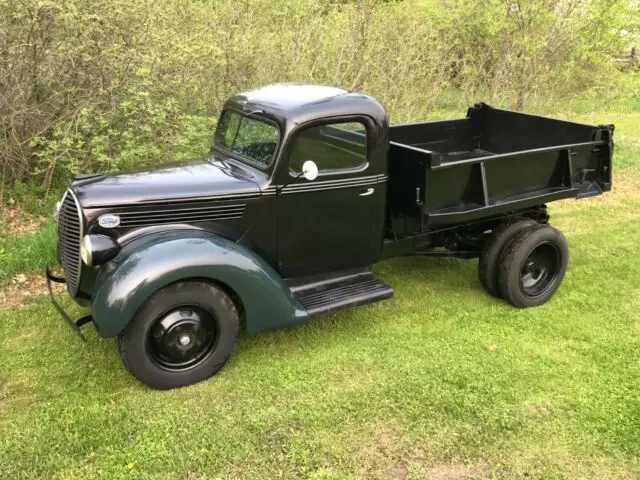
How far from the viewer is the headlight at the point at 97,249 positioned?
332 centimetres

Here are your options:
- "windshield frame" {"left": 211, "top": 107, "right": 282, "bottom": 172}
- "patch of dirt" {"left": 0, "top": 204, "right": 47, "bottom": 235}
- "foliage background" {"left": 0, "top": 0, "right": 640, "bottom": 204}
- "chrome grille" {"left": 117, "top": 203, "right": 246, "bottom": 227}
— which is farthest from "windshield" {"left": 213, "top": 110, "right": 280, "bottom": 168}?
"patch of dirt" {"left": 0, "top": 204, "right": 47, "bottom": 235}

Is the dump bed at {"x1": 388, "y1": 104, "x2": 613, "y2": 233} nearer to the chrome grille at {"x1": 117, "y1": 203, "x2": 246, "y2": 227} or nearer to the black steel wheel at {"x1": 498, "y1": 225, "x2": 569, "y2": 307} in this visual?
the black steel wheel at {"x1": 498, "y1": 225, "x2": 569, "y2": 307}

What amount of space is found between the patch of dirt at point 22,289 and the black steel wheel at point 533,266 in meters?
3.91

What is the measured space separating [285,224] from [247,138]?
0.81m

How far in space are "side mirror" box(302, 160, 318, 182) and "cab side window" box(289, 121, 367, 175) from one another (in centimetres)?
13

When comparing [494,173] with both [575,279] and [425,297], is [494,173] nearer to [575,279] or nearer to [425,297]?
[425,297]

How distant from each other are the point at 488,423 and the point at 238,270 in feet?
5.94

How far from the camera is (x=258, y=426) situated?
320 centimetres

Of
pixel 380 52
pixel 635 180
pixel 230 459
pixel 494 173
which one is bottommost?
pixel 230 459

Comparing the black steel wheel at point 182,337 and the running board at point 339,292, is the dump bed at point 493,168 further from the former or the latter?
the black steel wheel at point 182,337

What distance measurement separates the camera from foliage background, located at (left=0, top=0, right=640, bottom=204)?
19.3 feet

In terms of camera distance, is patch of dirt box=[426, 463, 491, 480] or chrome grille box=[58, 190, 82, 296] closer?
patch of dirt box=[426, 463, 491, 480]

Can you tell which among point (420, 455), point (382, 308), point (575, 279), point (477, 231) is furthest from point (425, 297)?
point (420, 455)

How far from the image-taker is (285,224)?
391 cm
